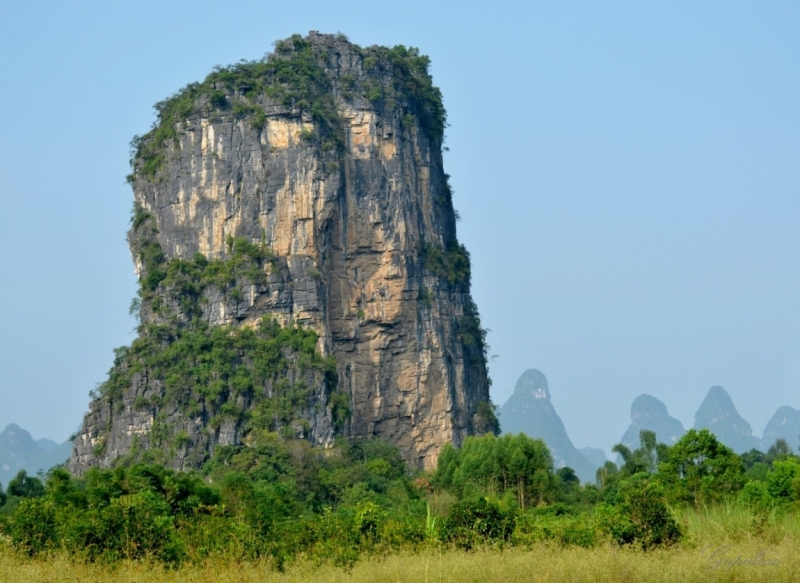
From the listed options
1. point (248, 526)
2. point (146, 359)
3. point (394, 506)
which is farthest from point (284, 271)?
point (248, 526)

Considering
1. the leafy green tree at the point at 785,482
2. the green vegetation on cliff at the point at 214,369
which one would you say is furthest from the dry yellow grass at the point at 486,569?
the green vegetation on cliff at the point at 214,369

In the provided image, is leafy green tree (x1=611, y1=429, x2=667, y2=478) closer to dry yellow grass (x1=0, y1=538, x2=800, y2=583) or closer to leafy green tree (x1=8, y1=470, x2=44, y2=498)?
leafy green tree (x1=8, y1=470, x2=44, y2=498)

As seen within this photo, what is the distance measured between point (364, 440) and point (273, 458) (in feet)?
20.6

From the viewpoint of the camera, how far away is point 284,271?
202 ft

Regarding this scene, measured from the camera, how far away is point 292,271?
202 feet

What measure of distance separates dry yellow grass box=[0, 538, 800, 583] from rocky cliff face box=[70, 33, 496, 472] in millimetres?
38861

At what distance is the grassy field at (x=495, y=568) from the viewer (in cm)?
1933

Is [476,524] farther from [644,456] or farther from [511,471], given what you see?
[644,456]

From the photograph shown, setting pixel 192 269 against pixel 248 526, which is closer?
pixel 248 526

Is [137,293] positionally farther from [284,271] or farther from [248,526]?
[248,526]

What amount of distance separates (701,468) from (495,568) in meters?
17.5

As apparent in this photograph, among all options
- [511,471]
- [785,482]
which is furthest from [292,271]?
[785,482]

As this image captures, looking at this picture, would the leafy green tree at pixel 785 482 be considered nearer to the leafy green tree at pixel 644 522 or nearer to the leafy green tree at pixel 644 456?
the leafy green tree at pixel 644 522

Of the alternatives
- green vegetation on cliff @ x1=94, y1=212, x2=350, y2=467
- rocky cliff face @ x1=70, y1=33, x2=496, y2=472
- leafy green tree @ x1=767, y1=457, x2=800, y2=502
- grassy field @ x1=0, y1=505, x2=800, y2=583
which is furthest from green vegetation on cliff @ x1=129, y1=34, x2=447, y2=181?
grassy field @ x1=0, y1=505, x2=800, y2=583
